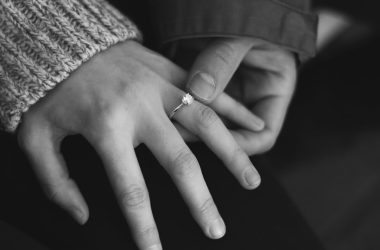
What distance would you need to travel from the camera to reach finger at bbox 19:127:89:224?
0.67m

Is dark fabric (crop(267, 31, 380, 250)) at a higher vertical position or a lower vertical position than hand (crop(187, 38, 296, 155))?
lower

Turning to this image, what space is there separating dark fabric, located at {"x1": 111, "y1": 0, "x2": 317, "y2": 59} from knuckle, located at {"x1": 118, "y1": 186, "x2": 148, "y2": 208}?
0.27 meters

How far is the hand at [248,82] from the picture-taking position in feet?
2.41

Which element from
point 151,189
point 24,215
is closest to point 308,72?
point 151,189

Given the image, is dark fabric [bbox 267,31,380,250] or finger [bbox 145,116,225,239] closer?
finger [bbox 145,116,225,239]

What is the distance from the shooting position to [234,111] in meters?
0.77

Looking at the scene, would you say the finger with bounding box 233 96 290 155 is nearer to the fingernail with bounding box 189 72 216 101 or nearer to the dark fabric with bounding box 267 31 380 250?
the fingernail with bounding box 189 72 216 101

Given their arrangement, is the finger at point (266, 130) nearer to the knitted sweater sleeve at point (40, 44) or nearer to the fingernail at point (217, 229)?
the fingernail at point (217, 229)

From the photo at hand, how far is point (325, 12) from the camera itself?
139 centimetres

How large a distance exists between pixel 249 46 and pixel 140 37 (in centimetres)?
19

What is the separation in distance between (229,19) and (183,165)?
26 cm

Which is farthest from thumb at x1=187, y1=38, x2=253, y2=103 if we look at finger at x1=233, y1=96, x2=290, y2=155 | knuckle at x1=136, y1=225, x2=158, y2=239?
knuckle at x1=136, y1=225, x2=158, y2=239

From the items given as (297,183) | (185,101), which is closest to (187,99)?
(185,101)

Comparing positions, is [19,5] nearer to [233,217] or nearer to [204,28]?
[204,28]
